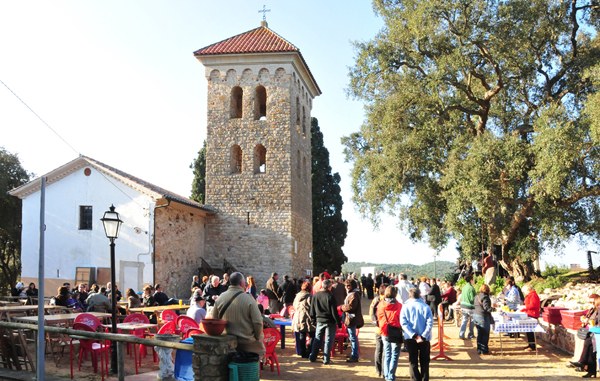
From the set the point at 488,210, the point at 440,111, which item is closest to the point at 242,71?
the point at 440,111

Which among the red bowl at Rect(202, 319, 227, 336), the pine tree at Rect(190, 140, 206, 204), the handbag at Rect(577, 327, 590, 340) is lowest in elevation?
the handbag at Rect(577, 327, 590, 340)

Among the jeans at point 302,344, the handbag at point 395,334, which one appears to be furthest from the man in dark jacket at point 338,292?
the handbag at point 395,334

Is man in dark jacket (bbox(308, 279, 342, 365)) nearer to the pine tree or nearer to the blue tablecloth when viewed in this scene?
the blue tablecloth

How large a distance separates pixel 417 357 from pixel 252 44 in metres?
22.8

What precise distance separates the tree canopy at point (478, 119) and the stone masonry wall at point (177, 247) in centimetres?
818

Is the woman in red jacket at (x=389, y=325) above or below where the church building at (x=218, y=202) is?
below

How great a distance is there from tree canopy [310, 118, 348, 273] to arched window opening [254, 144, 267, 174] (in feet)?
34.3

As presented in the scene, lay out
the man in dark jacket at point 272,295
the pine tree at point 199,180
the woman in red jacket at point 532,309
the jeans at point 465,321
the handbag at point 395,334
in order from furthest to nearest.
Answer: the pine tree at point 199,180
the man in dark jacket at point 272,295
the jeans at point 465,321
the woman in red jacket at point 532,309
the handbag at point 395,334

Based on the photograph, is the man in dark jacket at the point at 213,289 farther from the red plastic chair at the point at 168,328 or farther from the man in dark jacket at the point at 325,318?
the man in dark jacket at the point at 325,318

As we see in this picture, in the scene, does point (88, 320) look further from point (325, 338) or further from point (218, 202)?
point (218, 202)

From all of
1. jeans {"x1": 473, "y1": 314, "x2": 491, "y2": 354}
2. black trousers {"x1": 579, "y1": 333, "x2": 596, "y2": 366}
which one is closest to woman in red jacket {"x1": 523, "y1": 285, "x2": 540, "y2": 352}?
jeans {"x1": 473, "y1": 314, "x2": 491, "y2": 354}

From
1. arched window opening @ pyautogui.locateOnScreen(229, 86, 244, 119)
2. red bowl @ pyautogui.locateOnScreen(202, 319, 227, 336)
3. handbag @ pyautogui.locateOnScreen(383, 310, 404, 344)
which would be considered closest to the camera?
red bowl @ pyautogui.locateOnScreen(202, 319, 227, 336)

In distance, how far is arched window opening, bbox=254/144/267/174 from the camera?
27.9 meters

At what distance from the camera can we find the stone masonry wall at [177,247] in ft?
75.7
